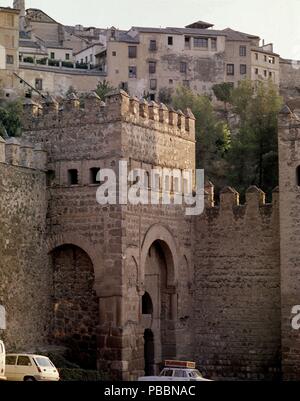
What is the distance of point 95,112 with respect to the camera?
3095cm

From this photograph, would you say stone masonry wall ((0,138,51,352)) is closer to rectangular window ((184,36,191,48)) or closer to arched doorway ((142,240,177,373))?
arched doorway ((142,240,177,373))

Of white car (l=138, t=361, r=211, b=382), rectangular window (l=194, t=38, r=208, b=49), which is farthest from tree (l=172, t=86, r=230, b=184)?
rectangular window (l=194, t=38, r=208, b=49)

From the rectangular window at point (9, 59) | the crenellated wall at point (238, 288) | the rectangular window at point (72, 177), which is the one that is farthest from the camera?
the rectangular window at point (9, 59)

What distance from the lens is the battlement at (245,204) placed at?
1313 inches

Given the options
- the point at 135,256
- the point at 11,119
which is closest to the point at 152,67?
the point at 11,119

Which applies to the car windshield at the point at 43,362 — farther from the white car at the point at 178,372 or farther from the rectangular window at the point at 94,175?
the rectangular window at the point at 94,175

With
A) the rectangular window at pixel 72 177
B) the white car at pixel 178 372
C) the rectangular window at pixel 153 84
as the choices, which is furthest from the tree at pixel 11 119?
the white car at pixel 178 372

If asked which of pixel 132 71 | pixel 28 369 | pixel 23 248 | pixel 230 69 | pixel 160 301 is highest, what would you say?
pixel 230 69

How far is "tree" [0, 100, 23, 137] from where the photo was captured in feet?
195

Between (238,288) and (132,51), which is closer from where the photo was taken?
(238,288)

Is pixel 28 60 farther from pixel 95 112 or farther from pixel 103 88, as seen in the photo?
pixel 95 112

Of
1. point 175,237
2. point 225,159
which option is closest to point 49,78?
point 225,159

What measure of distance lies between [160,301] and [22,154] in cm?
615

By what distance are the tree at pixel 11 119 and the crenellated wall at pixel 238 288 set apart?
25660 mm
